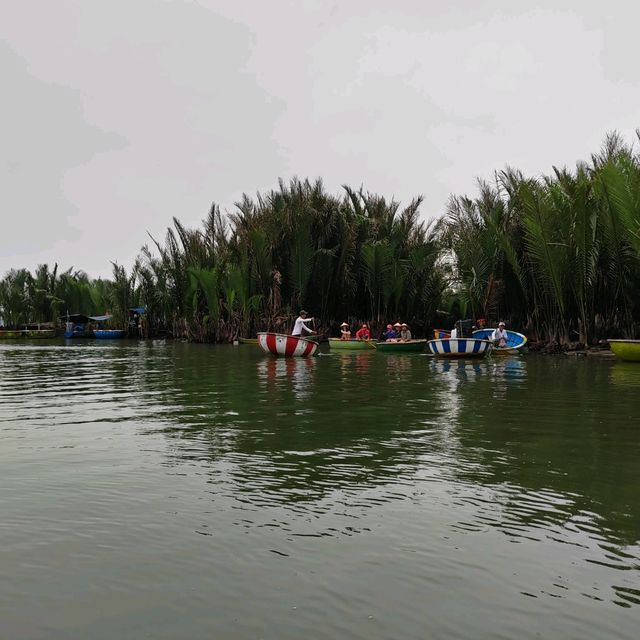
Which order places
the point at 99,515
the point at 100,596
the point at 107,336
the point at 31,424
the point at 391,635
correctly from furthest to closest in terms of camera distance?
the point at 107,336, the point at 31,424, the point at 99,515, the point at 100,596, the point at 391,635

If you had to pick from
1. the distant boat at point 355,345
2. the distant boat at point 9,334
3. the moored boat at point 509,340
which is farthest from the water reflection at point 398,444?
the distant boat at point 9,334

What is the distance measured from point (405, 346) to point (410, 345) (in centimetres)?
19

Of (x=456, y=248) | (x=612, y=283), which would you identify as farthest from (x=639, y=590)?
(x=456, y=248)

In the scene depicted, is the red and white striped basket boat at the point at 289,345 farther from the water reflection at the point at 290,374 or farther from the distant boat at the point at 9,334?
the distant boat at the point at 9,334

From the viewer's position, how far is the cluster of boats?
20984 millimetres

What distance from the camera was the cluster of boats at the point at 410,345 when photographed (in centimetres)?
2098

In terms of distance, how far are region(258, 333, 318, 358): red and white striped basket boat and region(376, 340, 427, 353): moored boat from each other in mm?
3046

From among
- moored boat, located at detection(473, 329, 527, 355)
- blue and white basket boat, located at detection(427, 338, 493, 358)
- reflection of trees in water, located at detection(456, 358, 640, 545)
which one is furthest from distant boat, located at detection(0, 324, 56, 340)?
reflection of trees in water, located at detection(456, 358, 640, 545)

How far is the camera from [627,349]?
63.0 ft

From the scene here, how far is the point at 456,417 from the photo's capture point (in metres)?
9.20

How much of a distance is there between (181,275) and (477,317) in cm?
1773

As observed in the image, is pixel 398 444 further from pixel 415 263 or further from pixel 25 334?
pixel 25 334

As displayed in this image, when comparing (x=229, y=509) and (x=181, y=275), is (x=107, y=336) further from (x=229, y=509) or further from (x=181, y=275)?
(x=229, y=509)

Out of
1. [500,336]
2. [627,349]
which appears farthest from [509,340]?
[627,349]
